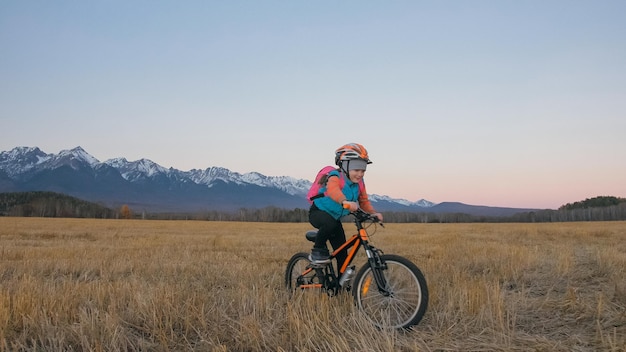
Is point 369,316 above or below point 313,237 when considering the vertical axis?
below

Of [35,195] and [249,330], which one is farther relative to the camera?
[35,195]

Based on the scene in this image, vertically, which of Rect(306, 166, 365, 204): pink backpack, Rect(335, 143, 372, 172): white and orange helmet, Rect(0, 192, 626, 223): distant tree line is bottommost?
Rect(0, 192, 626, 223): distant tree line

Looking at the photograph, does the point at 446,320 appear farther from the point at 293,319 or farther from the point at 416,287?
the point at 293,319

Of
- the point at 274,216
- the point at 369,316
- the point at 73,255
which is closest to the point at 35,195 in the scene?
the point at 274,216

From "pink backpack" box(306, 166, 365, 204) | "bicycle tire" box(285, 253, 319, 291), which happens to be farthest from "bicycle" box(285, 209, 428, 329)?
"bicycle tire" box(285, 253, 319, 291)

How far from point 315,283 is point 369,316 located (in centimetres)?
143

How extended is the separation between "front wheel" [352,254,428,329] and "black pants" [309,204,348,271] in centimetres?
104

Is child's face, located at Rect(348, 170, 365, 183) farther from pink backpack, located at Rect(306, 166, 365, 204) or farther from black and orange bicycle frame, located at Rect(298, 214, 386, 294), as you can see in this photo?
black and orange bicycle frame, located at Rect(298, 214, 386, 294)

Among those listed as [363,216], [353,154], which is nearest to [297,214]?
[353,154]

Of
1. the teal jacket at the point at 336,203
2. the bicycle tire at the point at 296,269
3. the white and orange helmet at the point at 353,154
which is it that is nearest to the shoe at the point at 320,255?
the teal jacket at the point at 336,203

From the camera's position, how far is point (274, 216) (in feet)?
420

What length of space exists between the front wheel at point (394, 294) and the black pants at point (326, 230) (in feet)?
3.42

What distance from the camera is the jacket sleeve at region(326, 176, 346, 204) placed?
520 cm

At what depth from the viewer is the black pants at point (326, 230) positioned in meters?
5.69
